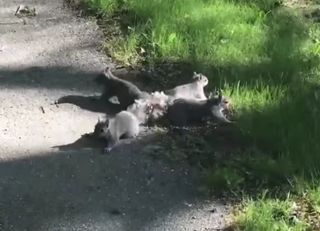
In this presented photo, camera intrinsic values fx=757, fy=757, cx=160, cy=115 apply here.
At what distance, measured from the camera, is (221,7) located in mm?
7195

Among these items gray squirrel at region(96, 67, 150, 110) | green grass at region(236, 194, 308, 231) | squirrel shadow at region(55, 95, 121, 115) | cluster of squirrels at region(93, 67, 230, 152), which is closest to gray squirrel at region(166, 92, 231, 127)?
cluster of squirrels at region(93, 67, 230, 152)

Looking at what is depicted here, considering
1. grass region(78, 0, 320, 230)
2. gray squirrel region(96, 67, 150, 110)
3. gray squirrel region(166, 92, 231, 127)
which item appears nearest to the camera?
grass region(78, 0, 320, 230)

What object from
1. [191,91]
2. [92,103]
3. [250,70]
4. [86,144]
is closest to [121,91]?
[92,103]

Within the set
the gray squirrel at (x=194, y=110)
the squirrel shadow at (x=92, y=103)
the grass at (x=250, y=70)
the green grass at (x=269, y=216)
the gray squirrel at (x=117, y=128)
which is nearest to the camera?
the green grass at (x=269, y=216)

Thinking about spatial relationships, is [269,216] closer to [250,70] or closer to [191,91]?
[191,91]

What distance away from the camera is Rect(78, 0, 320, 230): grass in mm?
4559

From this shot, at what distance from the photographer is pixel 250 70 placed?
19.6ft

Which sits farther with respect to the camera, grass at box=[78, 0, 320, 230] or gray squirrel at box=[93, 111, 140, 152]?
gray squirrel at box=[93, 111, 140, 152]

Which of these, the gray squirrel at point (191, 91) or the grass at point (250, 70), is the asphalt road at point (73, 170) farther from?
the gray squirrel at point (191, 91)

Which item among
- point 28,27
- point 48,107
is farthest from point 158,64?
point 28,27

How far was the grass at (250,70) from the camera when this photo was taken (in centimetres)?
456

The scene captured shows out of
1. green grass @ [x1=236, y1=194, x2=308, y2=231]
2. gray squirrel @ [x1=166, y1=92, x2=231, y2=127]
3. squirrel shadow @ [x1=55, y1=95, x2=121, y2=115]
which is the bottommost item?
squirrel shadow @ [x1=55, y1=95, x2=121, y2=115]

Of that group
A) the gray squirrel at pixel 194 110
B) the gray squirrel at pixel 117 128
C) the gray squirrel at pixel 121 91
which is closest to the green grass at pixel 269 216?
the gray squirrel at pixel 194 110

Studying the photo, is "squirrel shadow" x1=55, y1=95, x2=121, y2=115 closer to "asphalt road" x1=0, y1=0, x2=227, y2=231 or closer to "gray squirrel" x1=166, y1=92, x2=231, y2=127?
"asphalt road" x1=0, y1=0, x2=227, y2=231
